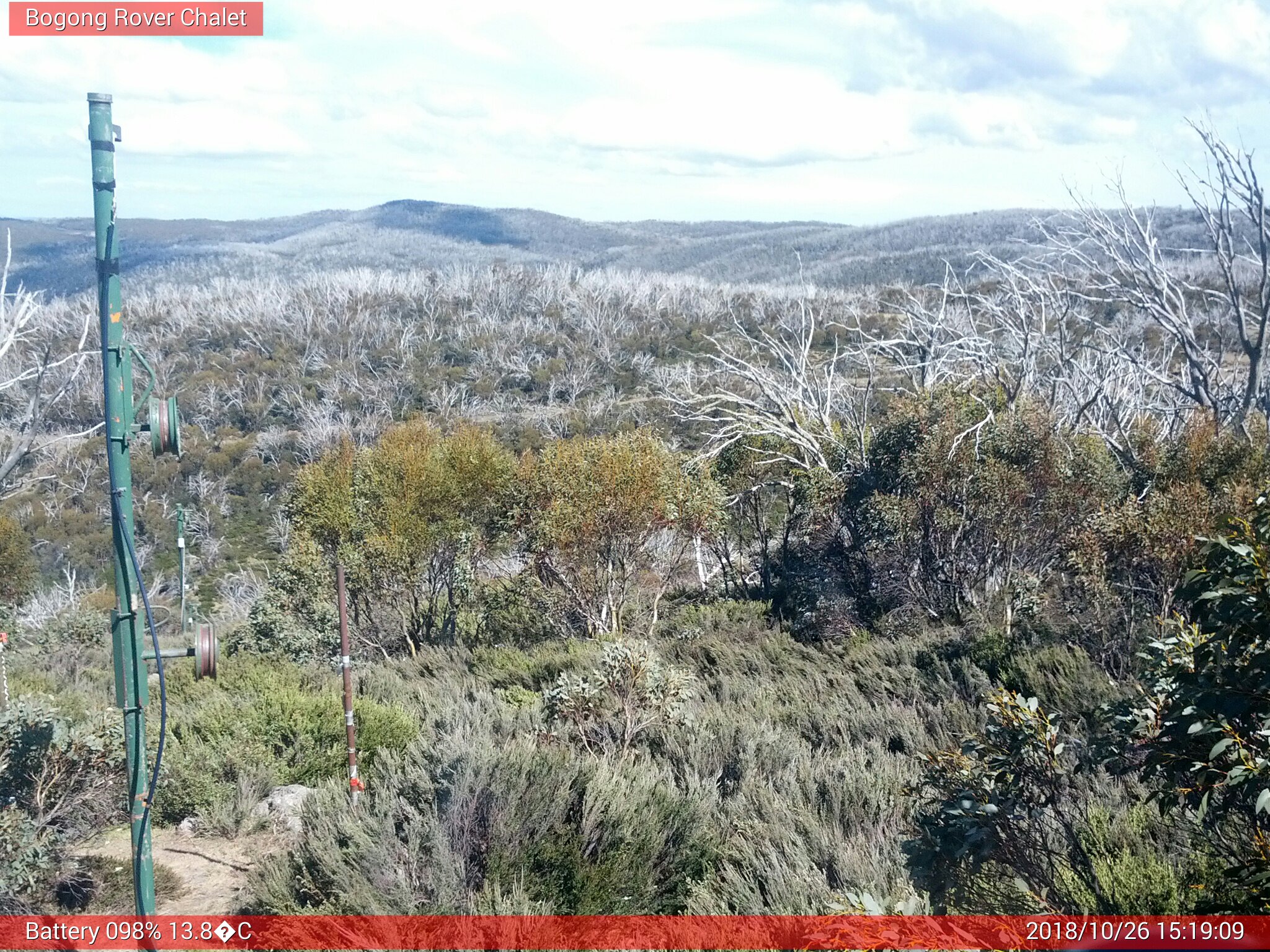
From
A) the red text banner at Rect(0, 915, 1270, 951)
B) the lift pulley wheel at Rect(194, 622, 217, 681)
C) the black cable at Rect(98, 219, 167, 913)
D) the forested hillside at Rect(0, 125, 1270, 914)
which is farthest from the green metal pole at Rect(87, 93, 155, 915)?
the forested hillside at Rect(0, 125, 1270, 914)

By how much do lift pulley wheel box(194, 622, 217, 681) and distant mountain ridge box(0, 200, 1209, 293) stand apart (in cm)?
6901

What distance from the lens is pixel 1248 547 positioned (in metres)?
2.94

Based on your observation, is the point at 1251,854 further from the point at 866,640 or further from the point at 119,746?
the point at 866,640

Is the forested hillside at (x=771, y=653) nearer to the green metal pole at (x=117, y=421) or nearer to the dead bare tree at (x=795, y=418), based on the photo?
the dead bare tree at (x=795, y=418)

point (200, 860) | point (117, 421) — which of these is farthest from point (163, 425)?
point (200, 860)

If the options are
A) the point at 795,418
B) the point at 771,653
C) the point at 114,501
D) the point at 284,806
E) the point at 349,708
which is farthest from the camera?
the point at 795,418

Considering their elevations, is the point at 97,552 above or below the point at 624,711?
below

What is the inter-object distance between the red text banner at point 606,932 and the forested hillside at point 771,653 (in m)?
0.15

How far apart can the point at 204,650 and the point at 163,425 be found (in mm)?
970

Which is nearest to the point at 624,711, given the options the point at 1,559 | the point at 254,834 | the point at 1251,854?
the point at 254,834

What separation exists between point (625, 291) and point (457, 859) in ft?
242

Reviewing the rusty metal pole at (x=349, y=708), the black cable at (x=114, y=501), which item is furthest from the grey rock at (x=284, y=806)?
the black cable at (x=114, y=501)

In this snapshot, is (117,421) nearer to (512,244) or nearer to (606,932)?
(606,932)

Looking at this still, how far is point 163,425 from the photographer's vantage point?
4.20 m
